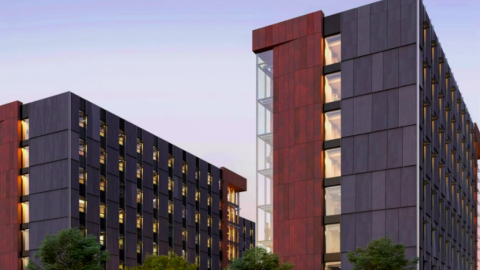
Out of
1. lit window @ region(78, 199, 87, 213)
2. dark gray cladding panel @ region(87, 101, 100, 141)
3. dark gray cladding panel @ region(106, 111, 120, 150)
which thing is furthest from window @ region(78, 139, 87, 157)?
lit window @ region(78, 199, 87, 213)

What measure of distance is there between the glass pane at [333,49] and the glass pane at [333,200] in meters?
10.8

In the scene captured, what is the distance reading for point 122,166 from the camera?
97312 millimetres

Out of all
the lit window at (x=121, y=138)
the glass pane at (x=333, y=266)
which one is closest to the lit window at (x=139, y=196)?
the lit window at (x=121, y=138)

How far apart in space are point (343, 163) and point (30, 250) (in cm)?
4295

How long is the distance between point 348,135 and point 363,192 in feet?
16.0

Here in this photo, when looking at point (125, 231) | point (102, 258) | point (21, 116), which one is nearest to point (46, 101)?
point (21, 116)

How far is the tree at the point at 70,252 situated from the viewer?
61094mm

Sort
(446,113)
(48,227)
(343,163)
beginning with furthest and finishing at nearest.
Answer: (48,227), (446,113), (343,163)

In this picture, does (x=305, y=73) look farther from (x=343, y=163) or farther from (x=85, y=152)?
(x=85, y=152)

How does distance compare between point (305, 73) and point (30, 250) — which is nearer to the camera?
point (305, 73)

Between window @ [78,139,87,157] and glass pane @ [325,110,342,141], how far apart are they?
36.0m

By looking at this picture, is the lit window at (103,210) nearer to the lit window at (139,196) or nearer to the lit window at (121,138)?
the lit window at (139,196)

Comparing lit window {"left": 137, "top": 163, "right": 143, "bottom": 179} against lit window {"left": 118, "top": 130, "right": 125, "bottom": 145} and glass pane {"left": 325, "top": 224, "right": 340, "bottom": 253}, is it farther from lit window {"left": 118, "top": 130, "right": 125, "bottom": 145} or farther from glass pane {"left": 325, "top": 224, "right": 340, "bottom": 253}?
glass pane {"left": 325, "top": 224, "right": 340, "bottom": 253}

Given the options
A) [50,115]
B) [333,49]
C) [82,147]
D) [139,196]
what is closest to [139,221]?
[139,196]
